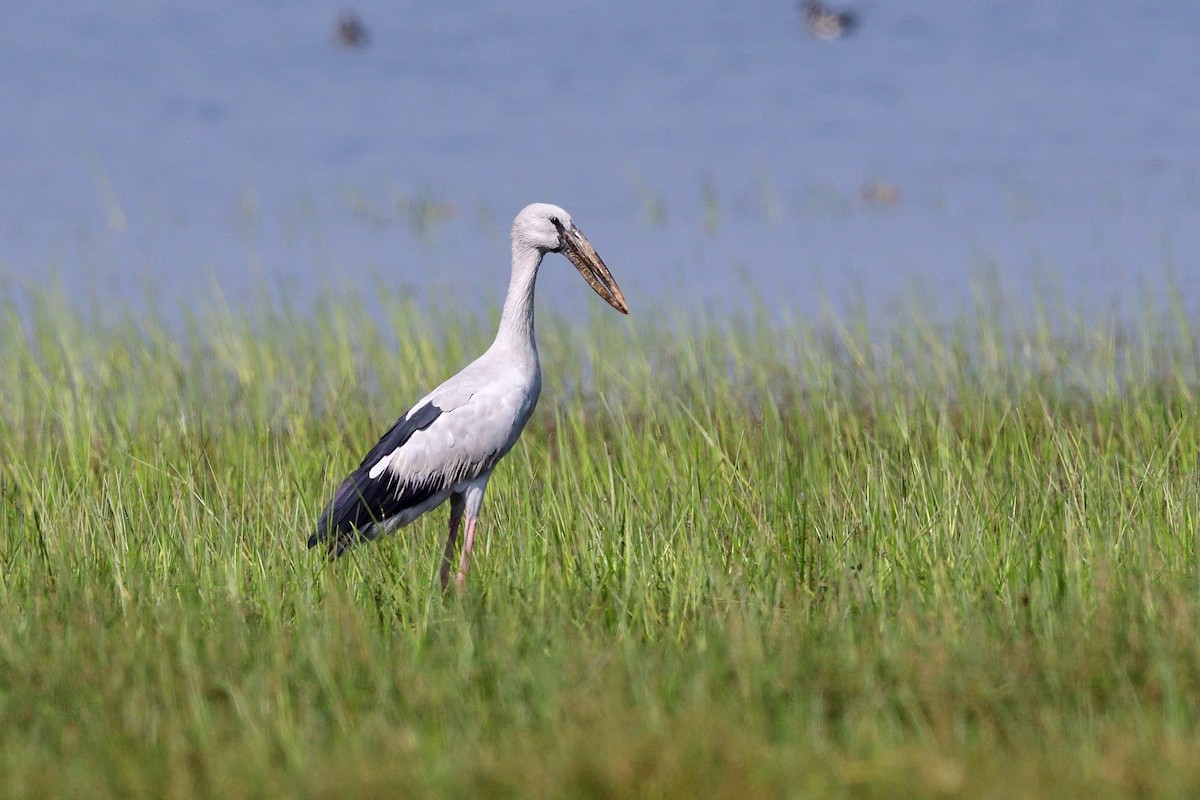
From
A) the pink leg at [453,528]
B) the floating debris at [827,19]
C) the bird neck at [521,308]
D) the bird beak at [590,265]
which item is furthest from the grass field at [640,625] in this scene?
the floating debris at [827,19]

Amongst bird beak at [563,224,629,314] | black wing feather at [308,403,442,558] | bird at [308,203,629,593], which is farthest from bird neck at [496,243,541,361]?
black wing feather at [308,403,442,558]

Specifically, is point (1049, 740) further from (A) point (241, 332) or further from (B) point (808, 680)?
(A) point (241, 332)

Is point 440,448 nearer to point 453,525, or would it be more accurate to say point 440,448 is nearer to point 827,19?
point 453,525

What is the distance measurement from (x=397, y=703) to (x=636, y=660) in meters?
0.69

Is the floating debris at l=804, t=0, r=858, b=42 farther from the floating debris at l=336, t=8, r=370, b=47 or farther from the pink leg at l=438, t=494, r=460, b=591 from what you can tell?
the pink leg at l=438, t=494, r=460, b=591

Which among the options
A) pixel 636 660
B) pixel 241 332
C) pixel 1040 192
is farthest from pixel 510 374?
pixel 1040 192

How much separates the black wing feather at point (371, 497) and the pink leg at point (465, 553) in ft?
0.73

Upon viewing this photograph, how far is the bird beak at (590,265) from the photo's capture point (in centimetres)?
680

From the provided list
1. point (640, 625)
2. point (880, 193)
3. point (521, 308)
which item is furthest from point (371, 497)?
point (880, 193)

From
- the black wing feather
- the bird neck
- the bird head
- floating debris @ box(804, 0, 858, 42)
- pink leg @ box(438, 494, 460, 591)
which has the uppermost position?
floating debris @ box(804, 0, 858, 42)

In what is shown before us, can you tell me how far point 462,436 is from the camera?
257 inches

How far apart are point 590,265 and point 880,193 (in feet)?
48.2

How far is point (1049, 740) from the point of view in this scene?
3.98m

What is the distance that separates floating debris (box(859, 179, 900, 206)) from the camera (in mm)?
20672
